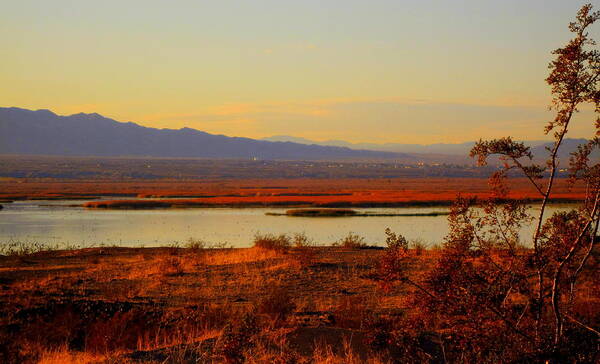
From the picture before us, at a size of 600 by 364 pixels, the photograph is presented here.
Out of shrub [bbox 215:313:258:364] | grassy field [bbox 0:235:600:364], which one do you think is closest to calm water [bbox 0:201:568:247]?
grassy field [bbox 0:235:600:364]

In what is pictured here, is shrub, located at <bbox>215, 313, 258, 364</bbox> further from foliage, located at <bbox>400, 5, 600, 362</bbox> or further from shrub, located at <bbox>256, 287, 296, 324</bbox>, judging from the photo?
shrub, located at <bbox>256, 287, 296, 324</bbox>

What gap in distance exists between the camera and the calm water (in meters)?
32.2

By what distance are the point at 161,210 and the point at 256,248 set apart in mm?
29199

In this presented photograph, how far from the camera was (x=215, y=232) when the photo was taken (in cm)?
3562

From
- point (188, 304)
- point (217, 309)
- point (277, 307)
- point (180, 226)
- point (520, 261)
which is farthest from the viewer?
point (180, 226)

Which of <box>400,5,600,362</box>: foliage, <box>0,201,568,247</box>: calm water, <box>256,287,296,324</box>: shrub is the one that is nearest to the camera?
<box>400,5,600,362</box>: foliage

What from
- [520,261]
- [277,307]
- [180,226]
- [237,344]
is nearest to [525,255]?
[520,261]

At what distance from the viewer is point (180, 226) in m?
38.6

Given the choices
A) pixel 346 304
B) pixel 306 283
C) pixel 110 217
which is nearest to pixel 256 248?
pixel 306 283

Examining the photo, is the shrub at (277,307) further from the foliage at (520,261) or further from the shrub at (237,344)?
the foliage at (520,261)

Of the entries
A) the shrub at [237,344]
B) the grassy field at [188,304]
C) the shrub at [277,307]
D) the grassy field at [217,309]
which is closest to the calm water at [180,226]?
the grassy field at [188,304]

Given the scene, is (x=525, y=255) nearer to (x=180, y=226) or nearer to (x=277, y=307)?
(x=277, y=307)

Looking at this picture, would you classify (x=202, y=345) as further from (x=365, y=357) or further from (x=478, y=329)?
(x=478, y=329)

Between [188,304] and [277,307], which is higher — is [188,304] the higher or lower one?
the lower one
